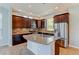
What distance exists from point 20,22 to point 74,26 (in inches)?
34.6

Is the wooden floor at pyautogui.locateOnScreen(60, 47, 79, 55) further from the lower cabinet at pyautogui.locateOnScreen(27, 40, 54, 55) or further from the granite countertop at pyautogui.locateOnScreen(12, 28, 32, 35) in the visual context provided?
the granite countertop at pyautogui.locateOnScreen(12, 28, 32, 35)

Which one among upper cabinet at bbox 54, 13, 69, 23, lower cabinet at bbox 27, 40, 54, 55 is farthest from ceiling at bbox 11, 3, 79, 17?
lower cabinet at bbox 27, 40, 54, 55

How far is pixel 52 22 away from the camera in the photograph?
5.11ft

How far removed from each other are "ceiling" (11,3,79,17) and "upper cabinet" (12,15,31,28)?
0.08m

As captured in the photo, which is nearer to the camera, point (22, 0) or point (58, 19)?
point (22, 0)

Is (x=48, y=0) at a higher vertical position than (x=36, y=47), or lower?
higher

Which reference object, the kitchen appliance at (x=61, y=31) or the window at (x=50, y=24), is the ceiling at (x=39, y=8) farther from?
the kitchen appliance at (x=61, y=31)

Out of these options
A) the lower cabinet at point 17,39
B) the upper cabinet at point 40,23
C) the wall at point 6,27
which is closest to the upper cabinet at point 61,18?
the upper cabinet at point 40,23

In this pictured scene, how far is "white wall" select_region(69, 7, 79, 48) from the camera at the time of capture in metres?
1.41

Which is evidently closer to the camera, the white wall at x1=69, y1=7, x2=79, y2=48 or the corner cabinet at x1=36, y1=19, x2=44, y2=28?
the white wall at x1=69, y1=7, x2=79, y2=48

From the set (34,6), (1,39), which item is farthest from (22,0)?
(1,39)

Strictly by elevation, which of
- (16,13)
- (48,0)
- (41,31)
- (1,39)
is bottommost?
(1,39)
